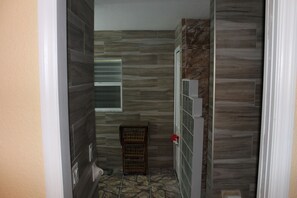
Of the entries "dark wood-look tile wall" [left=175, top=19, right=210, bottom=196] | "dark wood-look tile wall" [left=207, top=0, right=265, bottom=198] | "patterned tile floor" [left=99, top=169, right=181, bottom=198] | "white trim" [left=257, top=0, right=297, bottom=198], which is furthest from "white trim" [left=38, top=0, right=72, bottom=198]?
"patterned tile floor" [left=99, top=169, right=181, bottom=198]

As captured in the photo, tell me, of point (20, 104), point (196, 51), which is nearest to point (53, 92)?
point (20, 104)

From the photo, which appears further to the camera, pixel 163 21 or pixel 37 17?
pixel 163 21

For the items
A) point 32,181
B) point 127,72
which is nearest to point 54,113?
point 32,181

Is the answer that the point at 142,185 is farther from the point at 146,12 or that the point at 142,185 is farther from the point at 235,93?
the point at 146,12

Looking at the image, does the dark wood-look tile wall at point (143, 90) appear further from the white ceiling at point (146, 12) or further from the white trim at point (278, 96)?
the white trim at point (278, 96)

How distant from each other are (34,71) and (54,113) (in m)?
0.15

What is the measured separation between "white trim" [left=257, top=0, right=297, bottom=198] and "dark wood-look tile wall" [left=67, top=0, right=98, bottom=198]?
85cm

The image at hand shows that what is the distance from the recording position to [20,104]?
0.73 metres

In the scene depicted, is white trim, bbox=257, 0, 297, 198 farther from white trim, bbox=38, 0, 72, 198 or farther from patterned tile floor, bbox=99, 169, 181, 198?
patterned tile floor, bbox=99, 169, 181, 198

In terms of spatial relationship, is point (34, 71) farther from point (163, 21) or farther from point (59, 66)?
point (163, 21)

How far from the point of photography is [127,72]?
402 cm

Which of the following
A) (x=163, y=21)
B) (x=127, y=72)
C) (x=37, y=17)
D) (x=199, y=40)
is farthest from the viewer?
(x=127, y=72)

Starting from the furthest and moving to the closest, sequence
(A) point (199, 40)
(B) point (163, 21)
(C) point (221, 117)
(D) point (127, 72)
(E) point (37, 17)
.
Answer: (D) point (127, 72), (B) point (163, 21), (A) point (199, 40), (C) point (221, 117), (E) point (37, 17)

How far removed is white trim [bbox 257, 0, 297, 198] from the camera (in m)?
0.69
